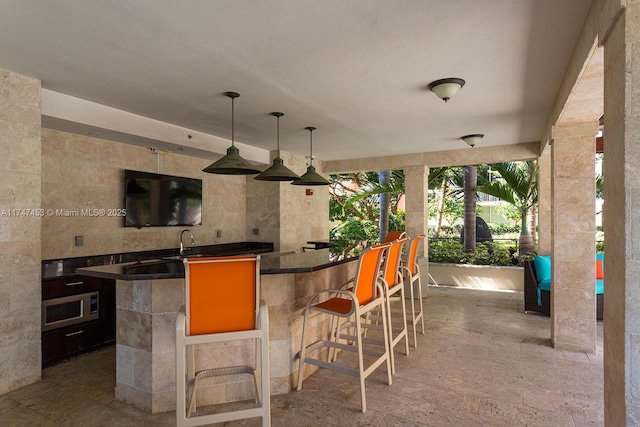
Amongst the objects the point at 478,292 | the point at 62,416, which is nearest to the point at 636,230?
the point at 62,416

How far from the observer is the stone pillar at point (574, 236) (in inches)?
137

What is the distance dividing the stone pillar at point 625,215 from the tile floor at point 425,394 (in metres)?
0.99

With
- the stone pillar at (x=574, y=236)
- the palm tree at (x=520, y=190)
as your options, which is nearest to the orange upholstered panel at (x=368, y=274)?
the stone pillar at (x=574, y=236)

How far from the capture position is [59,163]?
3.94 m

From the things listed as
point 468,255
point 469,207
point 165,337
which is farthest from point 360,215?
point 165,337

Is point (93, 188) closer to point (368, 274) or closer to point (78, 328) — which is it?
point (78, 328)

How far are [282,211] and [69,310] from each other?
3359 mm

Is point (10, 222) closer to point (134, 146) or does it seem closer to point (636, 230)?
point (134, 146)

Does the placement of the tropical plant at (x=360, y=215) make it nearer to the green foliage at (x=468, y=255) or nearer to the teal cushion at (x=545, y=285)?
the green foliage at (x=468, y=255)

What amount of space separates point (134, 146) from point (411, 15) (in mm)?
3907

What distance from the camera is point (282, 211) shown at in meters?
6.15

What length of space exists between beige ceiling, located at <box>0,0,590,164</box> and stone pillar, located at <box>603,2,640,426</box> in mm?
698

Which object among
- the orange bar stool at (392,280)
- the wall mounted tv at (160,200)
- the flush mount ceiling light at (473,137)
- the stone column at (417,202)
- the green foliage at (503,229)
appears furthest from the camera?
the green foliage at (503,229)

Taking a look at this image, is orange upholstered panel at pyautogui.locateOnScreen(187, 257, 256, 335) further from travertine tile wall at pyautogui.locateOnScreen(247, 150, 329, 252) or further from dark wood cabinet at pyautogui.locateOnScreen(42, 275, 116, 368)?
travertine tile wall at pyautogui.locateOnScreen(247, 150, 329, 252)
